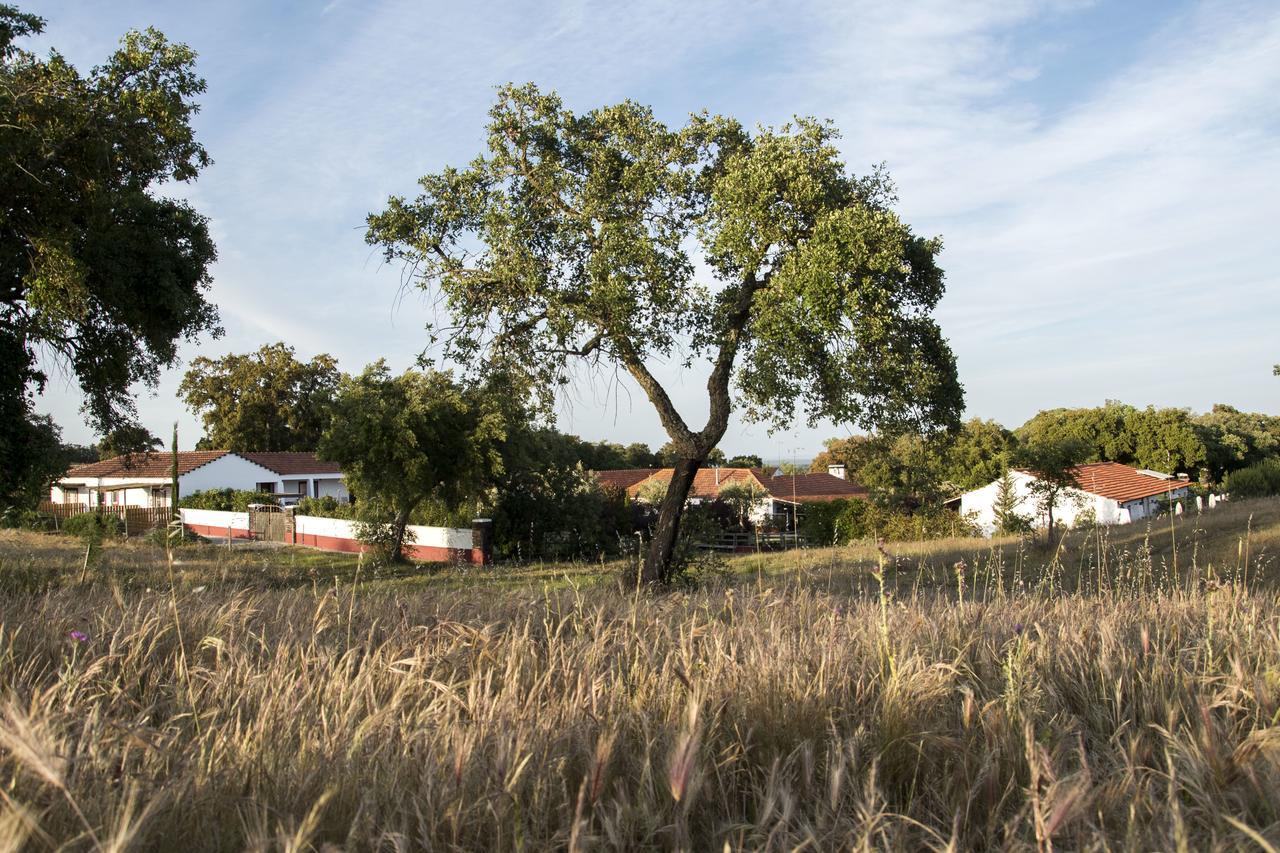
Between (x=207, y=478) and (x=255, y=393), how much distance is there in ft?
31.2

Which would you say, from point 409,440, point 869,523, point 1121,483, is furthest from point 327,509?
point 1121,483

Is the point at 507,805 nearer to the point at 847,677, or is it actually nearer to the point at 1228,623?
the point at 847,677

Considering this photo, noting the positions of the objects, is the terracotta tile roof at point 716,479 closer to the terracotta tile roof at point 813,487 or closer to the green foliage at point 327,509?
the terracotta tile roof at point 813,487

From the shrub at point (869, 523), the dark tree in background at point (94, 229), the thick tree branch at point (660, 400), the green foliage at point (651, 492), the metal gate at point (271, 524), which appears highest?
the dark tree in background at point (94, 229)

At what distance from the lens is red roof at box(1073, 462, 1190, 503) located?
46.8 metres

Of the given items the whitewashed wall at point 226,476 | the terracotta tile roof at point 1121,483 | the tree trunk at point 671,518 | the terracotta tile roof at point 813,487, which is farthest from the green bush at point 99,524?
the terracotta tile roof at point 1121,483

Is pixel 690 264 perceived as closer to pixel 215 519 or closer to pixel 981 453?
pixel 215 519

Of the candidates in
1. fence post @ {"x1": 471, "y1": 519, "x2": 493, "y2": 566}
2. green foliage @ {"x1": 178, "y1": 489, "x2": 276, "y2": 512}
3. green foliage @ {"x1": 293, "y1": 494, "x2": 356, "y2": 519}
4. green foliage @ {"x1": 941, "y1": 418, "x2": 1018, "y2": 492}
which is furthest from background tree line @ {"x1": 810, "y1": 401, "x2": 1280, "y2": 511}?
green foliage @ {"x1": 178, "y1": 489, "x2": 276, "y2": 512}

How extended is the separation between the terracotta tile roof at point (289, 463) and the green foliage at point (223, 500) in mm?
8306

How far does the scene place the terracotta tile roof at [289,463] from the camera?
57531 millimetres

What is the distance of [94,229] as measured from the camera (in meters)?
16.9

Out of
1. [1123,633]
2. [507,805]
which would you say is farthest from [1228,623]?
[507,805]

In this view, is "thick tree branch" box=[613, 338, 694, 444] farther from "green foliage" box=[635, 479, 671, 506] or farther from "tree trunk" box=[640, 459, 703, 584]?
"green foliage" box=[635, 479, 671, 506]

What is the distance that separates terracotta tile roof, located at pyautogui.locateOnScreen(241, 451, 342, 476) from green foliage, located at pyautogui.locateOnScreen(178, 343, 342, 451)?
3765mm
